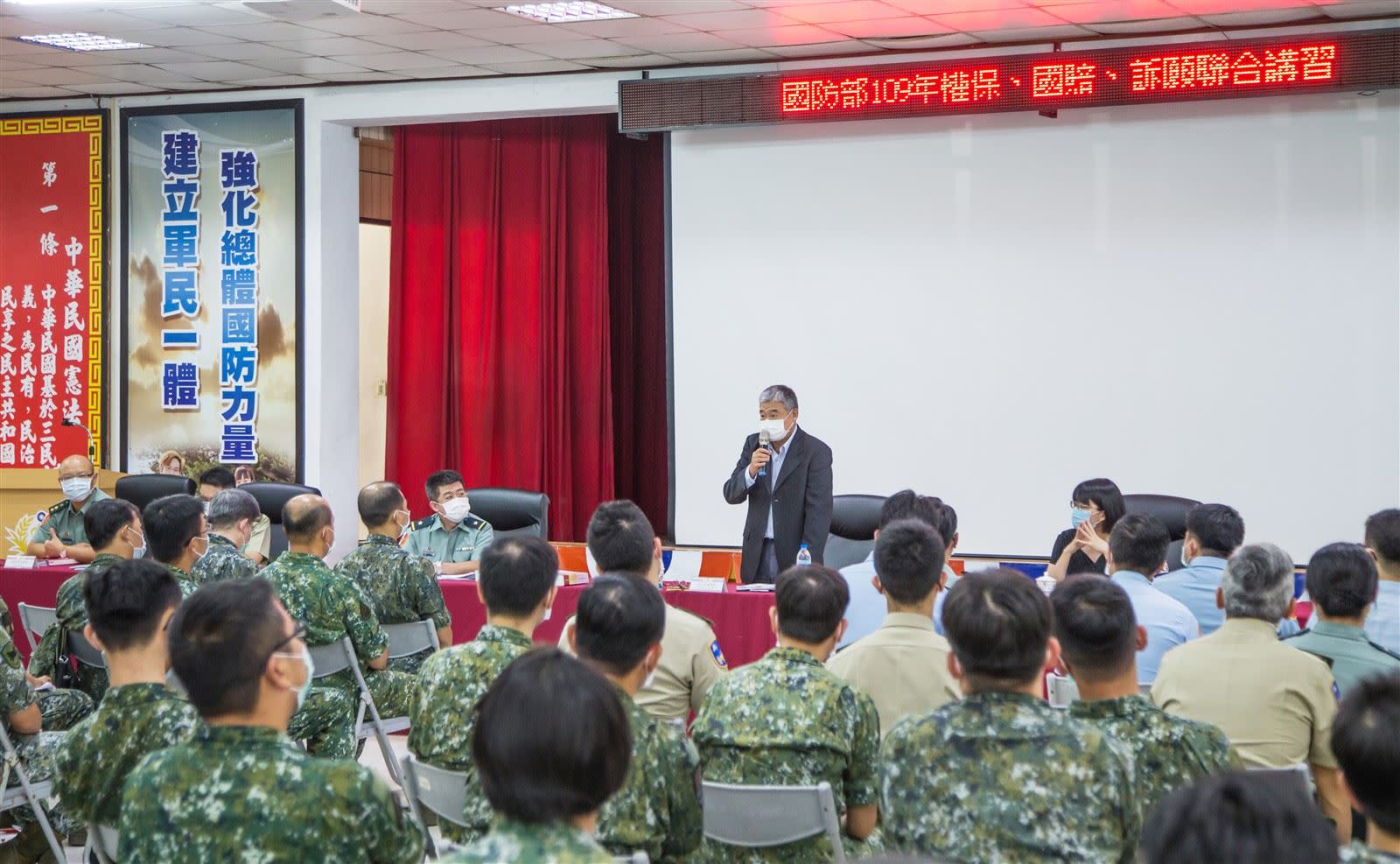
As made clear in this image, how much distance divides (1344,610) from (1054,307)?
394 cm

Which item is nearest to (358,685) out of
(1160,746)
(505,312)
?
(1160,746)

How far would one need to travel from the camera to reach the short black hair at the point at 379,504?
4.69m

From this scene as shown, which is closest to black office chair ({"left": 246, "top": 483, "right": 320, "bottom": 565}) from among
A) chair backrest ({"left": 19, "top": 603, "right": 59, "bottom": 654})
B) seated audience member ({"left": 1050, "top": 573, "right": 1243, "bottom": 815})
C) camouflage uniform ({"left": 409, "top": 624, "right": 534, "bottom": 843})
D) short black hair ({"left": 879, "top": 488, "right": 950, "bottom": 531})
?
chair backrest ({"left": 19, "top": 603, "right": 59, "bottom": 654})

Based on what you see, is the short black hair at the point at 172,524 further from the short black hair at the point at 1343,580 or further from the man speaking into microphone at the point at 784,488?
the short black hair at the point at 1343,580

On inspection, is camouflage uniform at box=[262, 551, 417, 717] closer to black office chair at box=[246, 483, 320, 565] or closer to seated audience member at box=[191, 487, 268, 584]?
seated audience member at box=[191, 487, 268, 584]

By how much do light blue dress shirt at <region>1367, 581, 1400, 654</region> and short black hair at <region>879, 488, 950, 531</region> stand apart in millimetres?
1195

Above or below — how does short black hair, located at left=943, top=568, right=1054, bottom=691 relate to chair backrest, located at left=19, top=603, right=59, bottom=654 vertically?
above

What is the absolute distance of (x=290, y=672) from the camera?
2025 mm

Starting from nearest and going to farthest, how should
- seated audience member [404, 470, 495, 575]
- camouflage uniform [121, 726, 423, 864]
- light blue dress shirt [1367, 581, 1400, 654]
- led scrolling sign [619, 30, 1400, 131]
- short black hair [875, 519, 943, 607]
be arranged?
camouflage uniform [121, 726, 423, 864]
short black hair [875, 519, 943, 607]
light blue dress shirt [1367, 581, 1400, 654]
seated audience member [404, 470, 495, 575]
led scrolling sign [619, 30, 1400, 131]

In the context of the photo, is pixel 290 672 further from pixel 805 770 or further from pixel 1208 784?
pixel 1208 784

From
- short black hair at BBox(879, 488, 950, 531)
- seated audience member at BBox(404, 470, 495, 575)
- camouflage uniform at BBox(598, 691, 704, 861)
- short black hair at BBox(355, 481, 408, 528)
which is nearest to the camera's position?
camouflage uniform at BBox(598, 691, 704, 861)

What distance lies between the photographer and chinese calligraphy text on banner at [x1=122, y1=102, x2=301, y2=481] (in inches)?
332

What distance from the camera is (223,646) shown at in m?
2.00

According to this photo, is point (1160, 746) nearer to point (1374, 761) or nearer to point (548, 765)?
point (1374, 761)
